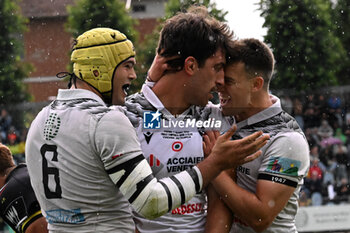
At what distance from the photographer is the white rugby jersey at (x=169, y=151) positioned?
3082mm

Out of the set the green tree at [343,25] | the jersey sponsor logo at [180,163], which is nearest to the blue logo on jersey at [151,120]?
the jersey sponsor logo at [180,163]

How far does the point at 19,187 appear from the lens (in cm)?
374

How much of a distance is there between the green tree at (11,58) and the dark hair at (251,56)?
39.6 ft

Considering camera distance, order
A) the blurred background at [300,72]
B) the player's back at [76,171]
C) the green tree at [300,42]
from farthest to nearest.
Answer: the green tree at [300,42] → the blurred background at [300,72] → the player's back at [76,171]

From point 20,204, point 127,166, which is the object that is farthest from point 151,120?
point 20,204

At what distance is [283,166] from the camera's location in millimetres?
3070

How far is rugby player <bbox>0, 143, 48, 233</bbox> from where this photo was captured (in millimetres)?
3619

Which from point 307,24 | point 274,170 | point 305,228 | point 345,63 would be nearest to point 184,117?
point 274,170

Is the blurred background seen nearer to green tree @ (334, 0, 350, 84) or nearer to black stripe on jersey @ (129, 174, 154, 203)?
green tree @ (334, 0, 350, 84)

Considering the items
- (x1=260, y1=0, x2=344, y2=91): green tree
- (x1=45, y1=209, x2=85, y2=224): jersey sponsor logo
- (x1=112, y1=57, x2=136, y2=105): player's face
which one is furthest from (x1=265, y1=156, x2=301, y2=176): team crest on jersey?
(x1=260, y1=0, x2=344, y2=91): green tree

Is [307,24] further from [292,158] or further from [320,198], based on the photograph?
[292,158]

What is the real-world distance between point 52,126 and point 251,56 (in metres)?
1.23

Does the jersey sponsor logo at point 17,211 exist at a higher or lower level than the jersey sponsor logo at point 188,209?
lower

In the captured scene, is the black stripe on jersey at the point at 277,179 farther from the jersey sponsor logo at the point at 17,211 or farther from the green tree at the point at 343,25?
the green tree at the point at 343,25
